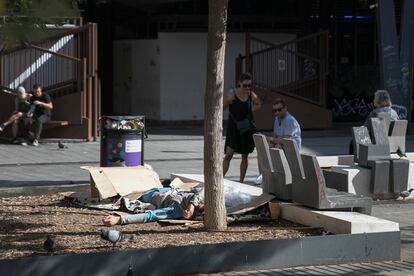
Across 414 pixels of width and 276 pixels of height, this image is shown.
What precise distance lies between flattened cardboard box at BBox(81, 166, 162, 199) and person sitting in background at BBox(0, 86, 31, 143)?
26.4 feet

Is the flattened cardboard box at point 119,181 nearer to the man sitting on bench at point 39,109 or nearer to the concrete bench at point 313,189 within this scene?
the concrete bench at point 313,189

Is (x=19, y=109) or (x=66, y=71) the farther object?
(x=66, y=71)

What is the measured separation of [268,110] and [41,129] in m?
6.58

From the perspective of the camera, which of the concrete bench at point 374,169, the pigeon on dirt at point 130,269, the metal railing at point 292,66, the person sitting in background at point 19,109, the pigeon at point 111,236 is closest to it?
the pigeon on dirt at point 130,269

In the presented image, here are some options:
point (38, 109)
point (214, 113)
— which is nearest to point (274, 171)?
point (214, 113)

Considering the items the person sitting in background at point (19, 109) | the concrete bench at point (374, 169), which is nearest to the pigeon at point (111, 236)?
the concrete bench at point (374, 169)

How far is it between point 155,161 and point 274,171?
6772 millimetres

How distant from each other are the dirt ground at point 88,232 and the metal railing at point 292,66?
44.5 ft

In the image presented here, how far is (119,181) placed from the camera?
424 inches

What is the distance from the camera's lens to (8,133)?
19516 millimetres

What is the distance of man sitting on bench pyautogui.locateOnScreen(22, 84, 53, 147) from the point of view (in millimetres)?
18641

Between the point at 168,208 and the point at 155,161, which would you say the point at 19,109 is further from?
the point at 168,208

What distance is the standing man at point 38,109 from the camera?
61.2 feet

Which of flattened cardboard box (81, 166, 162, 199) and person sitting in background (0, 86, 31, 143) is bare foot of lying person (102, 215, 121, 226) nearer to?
flattened cardboard box (81, 166, 162, 199)
